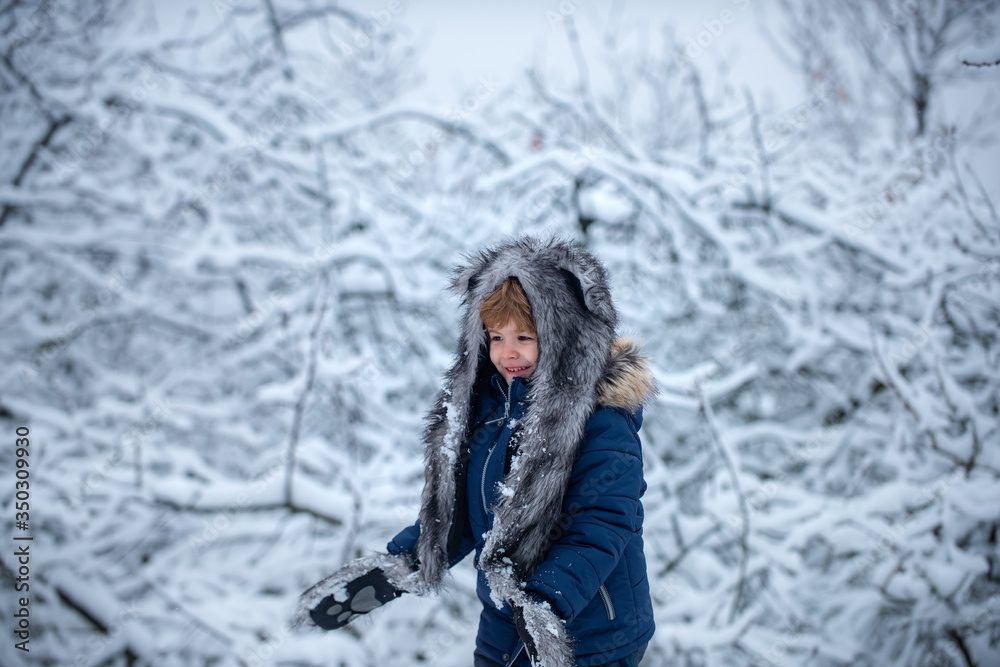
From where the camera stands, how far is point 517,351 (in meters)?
1.36

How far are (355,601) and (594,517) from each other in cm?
73

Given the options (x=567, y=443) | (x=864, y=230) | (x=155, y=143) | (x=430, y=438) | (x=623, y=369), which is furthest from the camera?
(x=155, y=143)

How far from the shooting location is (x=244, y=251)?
3.56m

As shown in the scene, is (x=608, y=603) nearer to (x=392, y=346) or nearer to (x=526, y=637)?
(x=526, y=637)

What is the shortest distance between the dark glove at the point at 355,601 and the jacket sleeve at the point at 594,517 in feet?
1.70

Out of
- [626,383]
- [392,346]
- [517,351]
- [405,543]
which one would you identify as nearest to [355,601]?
[405,543]

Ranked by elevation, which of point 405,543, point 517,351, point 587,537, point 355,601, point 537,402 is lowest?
point 355,601

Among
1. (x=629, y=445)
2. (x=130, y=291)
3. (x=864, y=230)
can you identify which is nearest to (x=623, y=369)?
(x=629, y=445)

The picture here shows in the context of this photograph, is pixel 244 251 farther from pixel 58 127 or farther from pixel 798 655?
pixel 798 655

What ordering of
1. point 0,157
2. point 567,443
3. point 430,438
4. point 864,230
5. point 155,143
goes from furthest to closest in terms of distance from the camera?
point 155,143 < point 864,230 < point 0,157 < point 430,438 < point 567,443

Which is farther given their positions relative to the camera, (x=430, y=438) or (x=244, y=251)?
(x=244, y=251)

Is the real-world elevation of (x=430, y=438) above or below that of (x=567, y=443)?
below

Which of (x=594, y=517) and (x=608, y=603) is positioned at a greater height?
(x=594, y=517)

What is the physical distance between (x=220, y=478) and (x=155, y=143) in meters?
2.71
